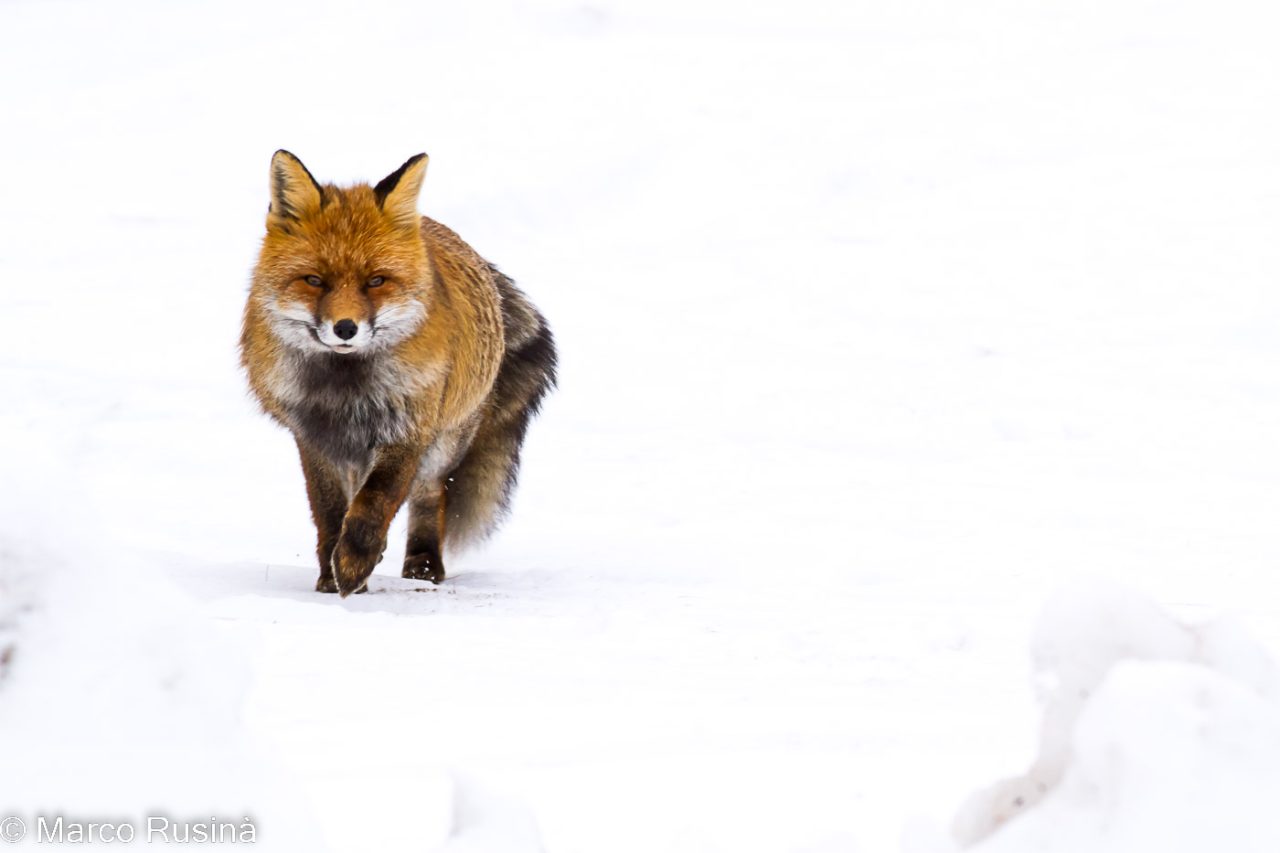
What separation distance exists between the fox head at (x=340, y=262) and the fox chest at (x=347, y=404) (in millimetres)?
114

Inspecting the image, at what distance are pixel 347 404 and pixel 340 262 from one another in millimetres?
672

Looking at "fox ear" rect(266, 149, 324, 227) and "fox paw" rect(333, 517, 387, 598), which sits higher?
"fox ear" rect(266, 149, 324, 227)

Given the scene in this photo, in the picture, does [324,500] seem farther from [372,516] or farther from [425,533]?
[425,533]

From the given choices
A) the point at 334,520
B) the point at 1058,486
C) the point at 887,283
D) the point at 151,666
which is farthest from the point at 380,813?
the point at 887,283

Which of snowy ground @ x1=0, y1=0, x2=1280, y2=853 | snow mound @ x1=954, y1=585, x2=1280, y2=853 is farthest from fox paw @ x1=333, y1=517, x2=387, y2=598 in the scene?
snow mound @ x1=954, y1=585, x2=1280, y2=853

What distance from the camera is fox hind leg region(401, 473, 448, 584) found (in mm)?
7785

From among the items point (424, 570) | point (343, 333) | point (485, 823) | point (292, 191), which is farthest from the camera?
point (424, 570)

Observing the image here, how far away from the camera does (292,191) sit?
6.48 metres

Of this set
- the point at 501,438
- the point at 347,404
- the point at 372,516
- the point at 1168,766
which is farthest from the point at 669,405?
the point at 1168,766

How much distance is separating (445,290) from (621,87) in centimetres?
1187

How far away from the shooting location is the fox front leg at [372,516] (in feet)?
20.8

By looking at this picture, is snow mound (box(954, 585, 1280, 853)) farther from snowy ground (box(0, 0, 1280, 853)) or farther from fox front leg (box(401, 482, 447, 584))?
fox front leg (box(401, 482, 447, 584))

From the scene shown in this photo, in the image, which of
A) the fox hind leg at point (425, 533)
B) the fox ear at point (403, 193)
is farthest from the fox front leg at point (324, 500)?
the fox ear at point (403, 193)

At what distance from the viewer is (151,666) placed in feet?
8.04
